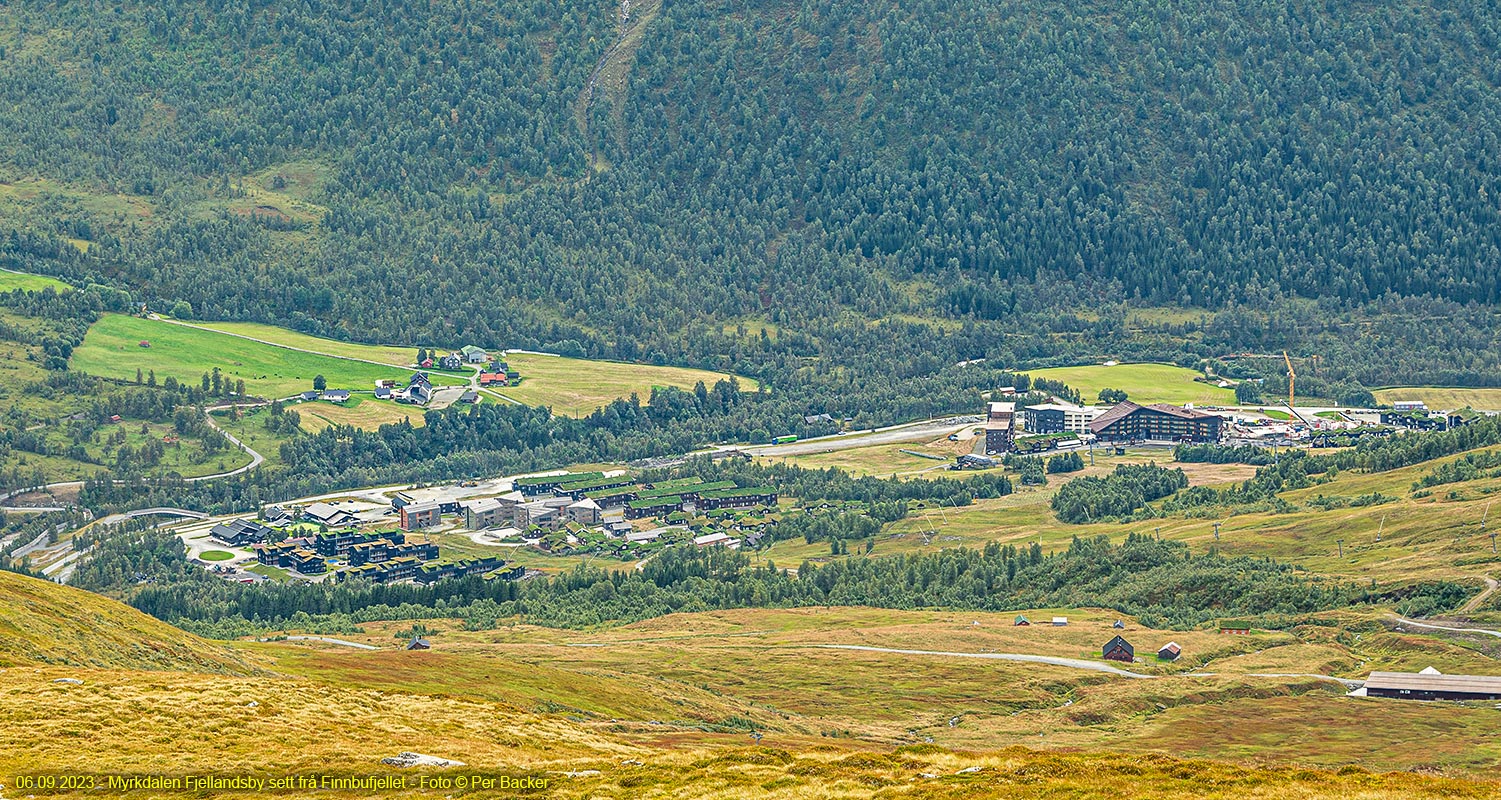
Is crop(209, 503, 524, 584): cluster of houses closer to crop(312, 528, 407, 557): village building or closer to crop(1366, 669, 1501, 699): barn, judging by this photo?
crop(312, 528, 407, 557): village building

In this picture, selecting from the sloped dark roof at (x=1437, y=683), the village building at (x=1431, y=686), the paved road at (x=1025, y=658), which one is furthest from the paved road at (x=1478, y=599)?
the paved road at (x=1025, y=658)

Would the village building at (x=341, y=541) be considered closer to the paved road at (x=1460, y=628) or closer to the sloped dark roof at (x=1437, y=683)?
the paved road at (x=1460, y=628)

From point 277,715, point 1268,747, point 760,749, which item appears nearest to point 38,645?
point 277,715

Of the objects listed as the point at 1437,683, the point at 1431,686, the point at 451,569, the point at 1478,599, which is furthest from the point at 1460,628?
the point at 451,569

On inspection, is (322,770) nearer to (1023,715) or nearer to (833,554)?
(1023,715)

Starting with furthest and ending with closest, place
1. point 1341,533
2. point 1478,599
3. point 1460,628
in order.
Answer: point 1341,533
point 1478,599
point 1460,628

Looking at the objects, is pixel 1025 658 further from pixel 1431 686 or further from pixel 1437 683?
pixel 1437 683

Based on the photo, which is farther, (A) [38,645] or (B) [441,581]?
(B) [441,581]

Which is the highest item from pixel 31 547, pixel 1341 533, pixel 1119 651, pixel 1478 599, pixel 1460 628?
pixel 1341 533
